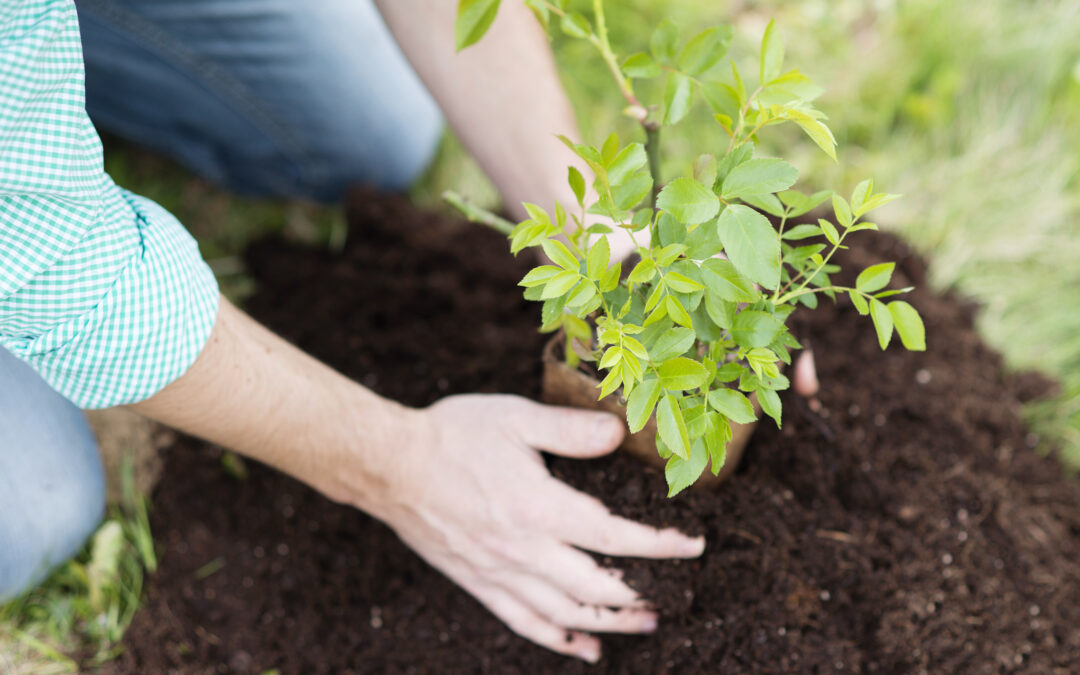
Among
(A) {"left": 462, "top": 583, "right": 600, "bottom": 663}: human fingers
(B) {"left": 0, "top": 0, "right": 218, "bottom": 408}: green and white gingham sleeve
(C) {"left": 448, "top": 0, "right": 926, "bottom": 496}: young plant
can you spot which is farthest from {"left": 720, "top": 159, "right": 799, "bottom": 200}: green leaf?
(A) {"left": 462, "top": 583, "right": 600, "bottom": 663}: human fingers

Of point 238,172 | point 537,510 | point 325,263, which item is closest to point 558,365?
point 537,510

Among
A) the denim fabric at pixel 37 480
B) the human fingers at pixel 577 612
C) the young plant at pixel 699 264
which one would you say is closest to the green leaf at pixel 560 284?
the young plant at pixel 699 264

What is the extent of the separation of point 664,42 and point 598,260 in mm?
314

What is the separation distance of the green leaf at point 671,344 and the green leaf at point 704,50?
1.04ft

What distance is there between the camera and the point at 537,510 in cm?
116

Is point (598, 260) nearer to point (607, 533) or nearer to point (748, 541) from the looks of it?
point (607, 533)

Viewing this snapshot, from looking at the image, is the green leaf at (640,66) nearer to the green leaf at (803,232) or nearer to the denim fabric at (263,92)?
the green leaf at (803,232)

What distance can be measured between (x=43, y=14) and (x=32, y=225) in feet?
0.72

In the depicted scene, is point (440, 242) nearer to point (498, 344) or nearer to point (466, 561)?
point (498, 344)

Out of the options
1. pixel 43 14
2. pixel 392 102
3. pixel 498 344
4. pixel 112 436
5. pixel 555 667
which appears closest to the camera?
pixel 43 14

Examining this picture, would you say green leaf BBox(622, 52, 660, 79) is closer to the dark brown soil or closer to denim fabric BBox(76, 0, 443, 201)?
the dark brown soil

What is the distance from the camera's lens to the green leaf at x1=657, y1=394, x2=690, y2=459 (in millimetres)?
785

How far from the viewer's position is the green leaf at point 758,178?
0.73 metres

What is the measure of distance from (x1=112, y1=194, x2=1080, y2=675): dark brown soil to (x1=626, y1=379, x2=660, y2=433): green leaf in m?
0.39
